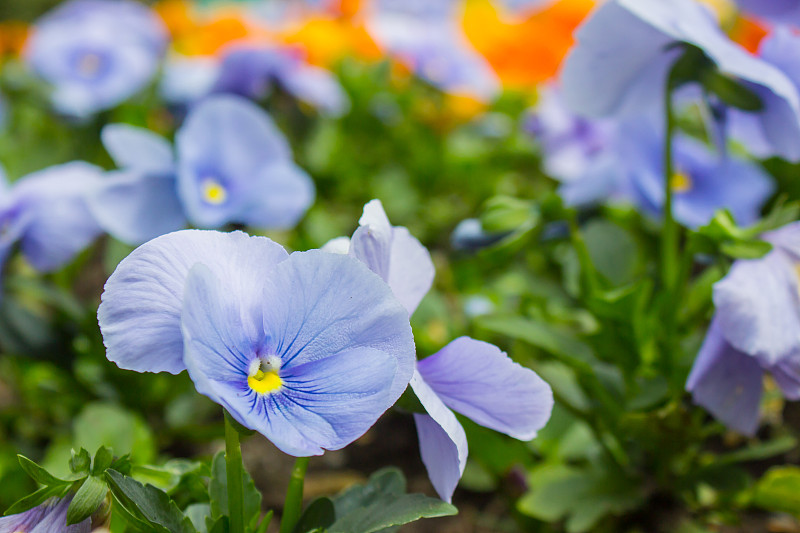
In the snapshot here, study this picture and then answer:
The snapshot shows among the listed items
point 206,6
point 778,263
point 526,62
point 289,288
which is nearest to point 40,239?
point 289,288

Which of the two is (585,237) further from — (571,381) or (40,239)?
(40,239)

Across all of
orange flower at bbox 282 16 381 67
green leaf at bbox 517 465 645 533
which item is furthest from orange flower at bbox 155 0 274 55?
green leaf at bbox 517 465 645 533

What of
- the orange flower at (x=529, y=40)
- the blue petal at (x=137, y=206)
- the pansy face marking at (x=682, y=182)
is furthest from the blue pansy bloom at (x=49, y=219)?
the orange flower at (x=529, y=40)

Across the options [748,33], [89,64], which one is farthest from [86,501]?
[748,33]

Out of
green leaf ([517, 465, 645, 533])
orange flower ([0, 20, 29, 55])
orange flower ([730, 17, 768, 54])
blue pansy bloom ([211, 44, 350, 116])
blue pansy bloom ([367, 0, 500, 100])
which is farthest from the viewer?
orange flower ([0, 20, 29, 55])

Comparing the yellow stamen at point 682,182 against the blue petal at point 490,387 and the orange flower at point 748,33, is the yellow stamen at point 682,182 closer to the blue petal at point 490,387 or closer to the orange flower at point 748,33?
the blue petal at point 490,387

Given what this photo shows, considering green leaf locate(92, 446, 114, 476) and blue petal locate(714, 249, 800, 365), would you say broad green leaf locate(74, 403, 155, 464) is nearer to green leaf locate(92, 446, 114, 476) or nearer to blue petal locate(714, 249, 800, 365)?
green leaf locate(92, 446, 114, 476)

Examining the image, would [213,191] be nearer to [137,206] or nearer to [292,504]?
[137,206]
